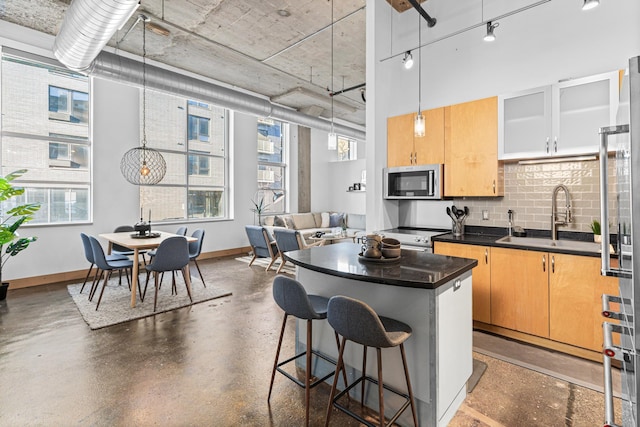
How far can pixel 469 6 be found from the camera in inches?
144

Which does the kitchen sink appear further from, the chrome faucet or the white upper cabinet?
the white upper cabinet

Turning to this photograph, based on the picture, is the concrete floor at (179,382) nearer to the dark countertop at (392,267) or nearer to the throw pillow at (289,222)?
the dark countertop at (392,267)

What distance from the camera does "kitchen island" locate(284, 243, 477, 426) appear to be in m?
1.75

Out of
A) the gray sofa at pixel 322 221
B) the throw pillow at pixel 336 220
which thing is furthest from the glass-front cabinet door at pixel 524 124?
the throw pillow at pixel 336 220

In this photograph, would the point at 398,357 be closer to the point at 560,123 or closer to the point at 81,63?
the point at 560,123

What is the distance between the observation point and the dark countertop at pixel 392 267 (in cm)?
171

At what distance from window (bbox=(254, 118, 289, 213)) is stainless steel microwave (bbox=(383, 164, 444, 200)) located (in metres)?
4.76

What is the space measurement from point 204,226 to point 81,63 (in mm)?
3772

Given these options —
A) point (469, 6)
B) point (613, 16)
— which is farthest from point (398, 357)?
point (469, 6)

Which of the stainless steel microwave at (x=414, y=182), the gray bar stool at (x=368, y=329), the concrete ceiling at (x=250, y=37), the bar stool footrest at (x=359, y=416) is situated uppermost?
the concrete ceiling at (x=250, y=37)

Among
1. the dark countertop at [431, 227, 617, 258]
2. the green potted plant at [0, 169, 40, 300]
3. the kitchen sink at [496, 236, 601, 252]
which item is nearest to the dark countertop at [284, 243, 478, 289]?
the dark countertop at [431, 227, 617, 258]

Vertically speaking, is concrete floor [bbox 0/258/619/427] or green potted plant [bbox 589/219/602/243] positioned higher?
green potted plant [bbox 589/219/602/243]

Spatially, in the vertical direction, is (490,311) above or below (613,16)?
below

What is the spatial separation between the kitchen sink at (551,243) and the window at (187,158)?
5.92 meters
